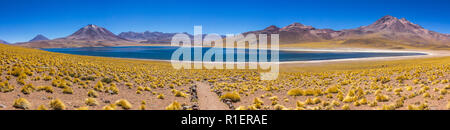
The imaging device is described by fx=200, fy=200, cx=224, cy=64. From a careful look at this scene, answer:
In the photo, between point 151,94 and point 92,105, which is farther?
point 151,94

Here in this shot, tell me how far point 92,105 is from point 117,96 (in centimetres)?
281
